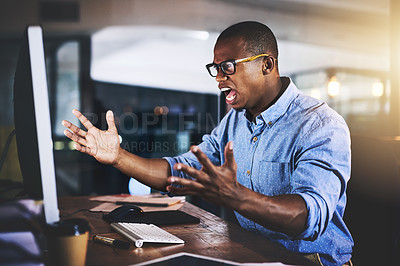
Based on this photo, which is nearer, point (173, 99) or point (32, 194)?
point (32, 194)

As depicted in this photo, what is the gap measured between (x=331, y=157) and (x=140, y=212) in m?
0.81

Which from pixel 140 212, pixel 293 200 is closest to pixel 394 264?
pixel 293 200

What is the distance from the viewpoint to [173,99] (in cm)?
505

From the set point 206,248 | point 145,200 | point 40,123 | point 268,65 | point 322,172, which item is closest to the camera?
point 40,123

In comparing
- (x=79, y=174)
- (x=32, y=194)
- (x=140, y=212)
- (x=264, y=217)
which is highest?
(x=32, y=194)

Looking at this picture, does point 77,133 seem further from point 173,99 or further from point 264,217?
point 173,99

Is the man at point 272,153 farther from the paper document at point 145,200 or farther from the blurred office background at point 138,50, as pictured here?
the blurred office background at point 138,50

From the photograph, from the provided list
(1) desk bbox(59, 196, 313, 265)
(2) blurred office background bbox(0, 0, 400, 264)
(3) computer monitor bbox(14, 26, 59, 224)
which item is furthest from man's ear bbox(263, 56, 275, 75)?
(2) blurred office background bbox(0, 0, 400, 264)

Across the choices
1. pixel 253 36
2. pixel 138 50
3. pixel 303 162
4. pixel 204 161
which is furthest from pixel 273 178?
pixel 138 50

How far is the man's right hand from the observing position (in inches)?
54.6

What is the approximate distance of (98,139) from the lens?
1.41 m

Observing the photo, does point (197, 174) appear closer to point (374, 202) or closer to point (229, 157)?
point (229, 157)

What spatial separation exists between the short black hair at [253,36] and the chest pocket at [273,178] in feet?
1.71

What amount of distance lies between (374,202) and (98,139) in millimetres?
1137
